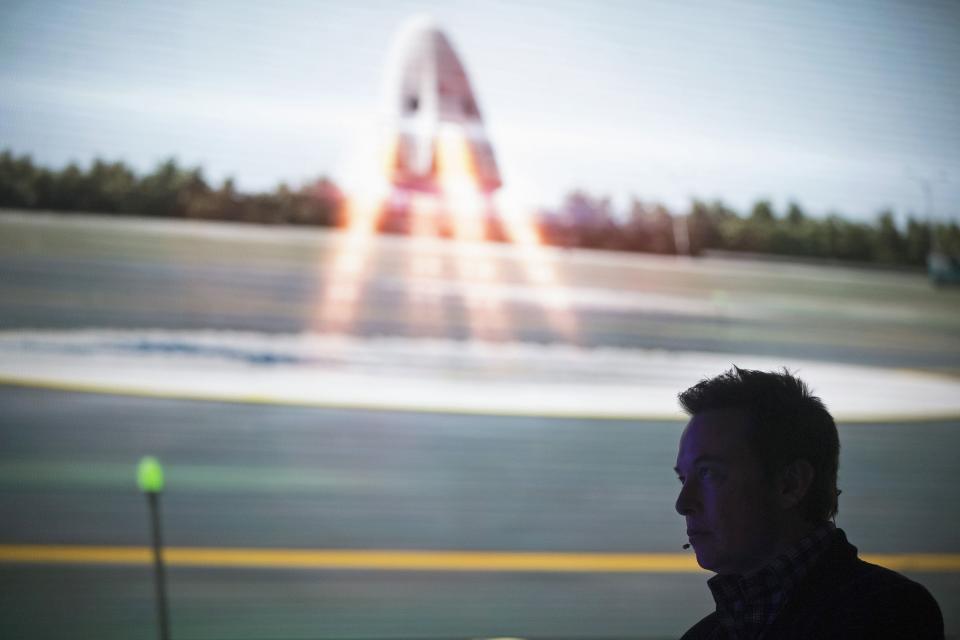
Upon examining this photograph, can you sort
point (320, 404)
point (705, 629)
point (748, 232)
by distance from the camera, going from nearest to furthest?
point (705, 629) < point (320, 404) < point (748, 232)

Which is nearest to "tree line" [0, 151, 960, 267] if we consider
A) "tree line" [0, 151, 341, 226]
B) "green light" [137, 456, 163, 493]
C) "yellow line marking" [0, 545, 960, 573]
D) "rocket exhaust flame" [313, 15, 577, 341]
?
Result: "tree line" [0, 151, 341, 226]

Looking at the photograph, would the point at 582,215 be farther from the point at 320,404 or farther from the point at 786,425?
the point at 786,425

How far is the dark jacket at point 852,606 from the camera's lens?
0.96 metres

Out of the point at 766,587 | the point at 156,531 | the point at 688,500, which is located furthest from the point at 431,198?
the point at 766,587

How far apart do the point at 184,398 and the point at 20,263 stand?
0.70m

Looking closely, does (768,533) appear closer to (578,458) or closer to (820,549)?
(820,549)

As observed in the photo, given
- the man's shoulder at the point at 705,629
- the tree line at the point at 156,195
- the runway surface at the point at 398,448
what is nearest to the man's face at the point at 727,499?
the man's shoulder at the point at 705,629

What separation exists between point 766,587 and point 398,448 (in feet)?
7.39

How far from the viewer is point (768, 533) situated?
1118 millimetres

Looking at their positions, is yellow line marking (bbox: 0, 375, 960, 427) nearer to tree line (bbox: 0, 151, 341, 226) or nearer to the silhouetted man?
tree line (bbox: 0, 151, 341, 226)

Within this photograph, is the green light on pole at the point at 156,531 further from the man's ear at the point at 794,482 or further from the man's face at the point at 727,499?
the man's ear at the point at 794,482

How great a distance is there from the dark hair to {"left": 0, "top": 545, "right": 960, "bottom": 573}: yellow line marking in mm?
1767

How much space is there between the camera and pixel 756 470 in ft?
3.71

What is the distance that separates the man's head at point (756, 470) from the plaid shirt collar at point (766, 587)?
0.07ft
